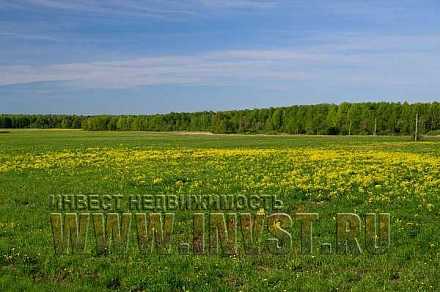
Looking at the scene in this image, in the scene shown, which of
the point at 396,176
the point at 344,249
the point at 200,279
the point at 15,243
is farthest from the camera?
the point at 396,176

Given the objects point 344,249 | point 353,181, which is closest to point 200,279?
point 344,249

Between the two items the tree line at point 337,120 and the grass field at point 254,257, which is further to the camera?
the tree line at point 337,120

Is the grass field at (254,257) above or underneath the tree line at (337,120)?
underneath

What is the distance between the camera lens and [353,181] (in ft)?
77.8

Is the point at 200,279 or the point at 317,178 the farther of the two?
the point at 317,178

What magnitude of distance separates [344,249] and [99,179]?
54.4ft

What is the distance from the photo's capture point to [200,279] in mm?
10703

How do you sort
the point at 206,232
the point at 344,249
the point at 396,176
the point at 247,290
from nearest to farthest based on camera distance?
the point at 247,290
the point at 344,249
the point at 206,232
the point at 396,176

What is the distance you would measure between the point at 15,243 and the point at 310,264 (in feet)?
23.4

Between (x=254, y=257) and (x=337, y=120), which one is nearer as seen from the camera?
(x=254, y=257)

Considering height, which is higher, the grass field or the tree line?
the tree line

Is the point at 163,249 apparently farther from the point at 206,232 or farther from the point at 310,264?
the point at 310,264

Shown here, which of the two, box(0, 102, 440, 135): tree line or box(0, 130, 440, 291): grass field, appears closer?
box(0, 130, 440, 291): grass field

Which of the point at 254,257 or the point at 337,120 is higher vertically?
the point at 337,120
